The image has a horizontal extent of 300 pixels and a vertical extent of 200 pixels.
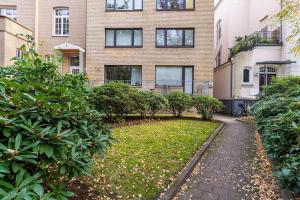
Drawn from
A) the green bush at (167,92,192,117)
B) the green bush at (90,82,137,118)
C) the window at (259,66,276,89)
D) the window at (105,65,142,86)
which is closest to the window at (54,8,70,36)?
the window at (105,65,142,86)

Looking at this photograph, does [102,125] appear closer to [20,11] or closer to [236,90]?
[236,90]

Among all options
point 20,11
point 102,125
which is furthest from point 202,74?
point 102,125

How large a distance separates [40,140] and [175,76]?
20216mm

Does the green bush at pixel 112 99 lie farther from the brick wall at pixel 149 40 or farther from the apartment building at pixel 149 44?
the brick wall at pixel 149 40

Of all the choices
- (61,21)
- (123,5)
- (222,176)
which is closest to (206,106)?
(222,176)

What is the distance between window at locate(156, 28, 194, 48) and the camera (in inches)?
883

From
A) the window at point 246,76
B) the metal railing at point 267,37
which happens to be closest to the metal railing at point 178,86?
the window at point 246,76

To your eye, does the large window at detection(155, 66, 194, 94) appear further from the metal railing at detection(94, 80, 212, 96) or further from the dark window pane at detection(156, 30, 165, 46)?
the dark window pane at detection(156, 30, 165, 46)

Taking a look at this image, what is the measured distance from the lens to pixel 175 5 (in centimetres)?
2261

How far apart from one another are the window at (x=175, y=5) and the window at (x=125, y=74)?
4882mm

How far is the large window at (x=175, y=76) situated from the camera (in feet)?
73.3

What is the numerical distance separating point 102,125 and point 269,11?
2451cm

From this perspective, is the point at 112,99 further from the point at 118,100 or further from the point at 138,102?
the point at 138,102

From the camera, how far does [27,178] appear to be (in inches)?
95.0
